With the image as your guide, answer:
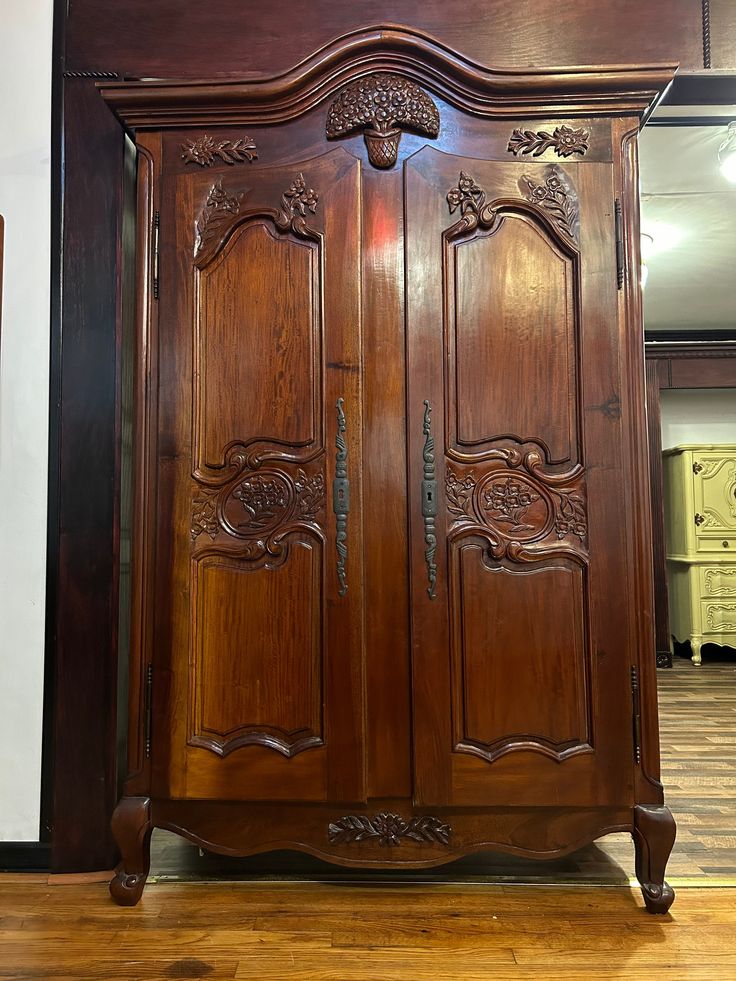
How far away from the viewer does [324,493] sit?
1649 millimetres

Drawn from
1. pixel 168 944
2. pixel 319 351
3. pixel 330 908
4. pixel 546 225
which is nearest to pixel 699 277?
pixel 546 225

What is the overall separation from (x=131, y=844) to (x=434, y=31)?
2264 millimetres

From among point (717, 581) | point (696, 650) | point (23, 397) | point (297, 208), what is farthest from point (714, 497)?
point (23, 397)

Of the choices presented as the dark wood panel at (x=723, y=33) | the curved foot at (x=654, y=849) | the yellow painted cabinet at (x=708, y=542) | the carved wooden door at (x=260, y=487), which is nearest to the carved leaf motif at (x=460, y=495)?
the carved wooden door at (x=260, y=487)

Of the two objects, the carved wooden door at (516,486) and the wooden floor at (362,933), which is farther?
the carved wooden door at (516,486)

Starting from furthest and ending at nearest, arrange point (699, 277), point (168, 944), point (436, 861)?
point (699, 277) < point (436, 861) < point (168, 944)

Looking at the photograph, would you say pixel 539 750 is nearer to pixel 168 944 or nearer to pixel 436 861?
pixel 436 861

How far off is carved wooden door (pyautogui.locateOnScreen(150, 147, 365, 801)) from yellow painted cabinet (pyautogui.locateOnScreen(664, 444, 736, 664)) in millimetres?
4512

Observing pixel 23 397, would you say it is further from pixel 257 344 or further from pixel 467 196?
pixel 467 196

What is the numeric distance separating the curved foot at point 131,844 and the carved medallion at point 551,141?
186 centimetres

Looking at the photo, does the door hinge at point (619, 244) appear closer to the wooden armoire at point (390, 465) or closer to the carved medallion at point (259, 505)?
the wooden armoire at point (390, 465)

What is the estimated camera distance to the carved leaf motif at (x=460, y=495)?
164cm

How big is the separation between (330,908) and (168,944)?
1.22ft

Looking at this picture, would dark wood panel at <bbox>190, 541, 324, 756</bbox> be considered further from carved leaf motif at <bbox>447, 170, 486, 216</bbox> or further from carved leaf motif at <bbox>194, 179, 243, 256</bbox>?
carved leaf motif at <bbox>447, 170, 486, 216</bbox>
